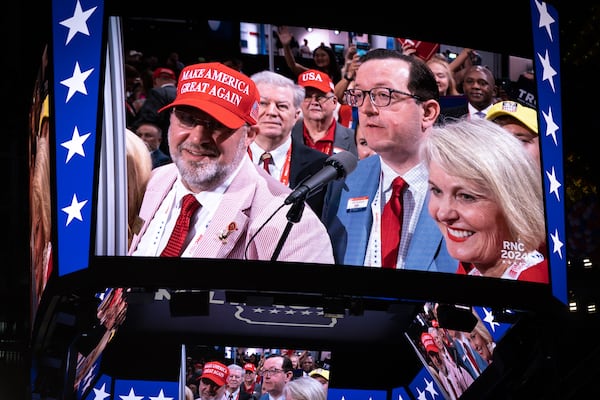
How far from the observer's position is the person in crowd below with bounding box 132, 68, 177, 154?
347 inches

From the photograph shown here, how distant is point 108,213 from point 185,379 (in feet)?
8.74

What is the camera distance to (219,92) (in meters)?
8.94

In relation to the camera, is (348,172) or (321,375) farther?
(321,375)

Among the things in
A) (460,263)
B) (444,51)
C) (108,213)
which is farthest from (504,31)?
(108,213)

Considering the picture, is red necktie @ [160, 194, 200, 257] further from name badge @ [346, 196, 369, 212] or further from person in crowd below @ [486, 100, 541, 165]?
person in crowd below @ [486, 100, 541, 165]

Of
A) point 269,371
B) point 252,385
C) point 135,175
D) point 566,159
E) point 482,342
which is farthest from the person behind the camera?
point 566,159

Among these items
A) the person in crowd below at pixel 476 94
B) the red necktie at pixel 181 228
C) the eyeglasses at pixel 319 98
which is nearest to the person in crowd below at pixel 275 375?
the red necktie at pixel 181 228

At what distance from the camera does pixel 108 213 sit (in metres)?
8.77

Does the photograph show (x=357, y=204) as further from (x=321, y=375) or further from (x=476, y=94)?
(x=321, y=375)

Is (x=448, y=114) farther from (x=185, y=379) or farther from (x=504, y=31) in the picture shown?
(x=185, y=379)

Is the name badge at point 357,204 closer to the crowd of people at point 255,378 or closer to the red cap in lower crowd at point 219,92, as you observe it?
the red cap in lower crowd at point 219,92

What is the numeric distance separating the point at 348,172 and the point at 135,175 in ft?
6.75

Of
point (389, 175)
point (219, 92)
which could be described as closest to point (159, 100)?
point (219, 92)

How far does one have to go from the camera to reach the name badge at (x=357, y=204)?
9117 millimetres
